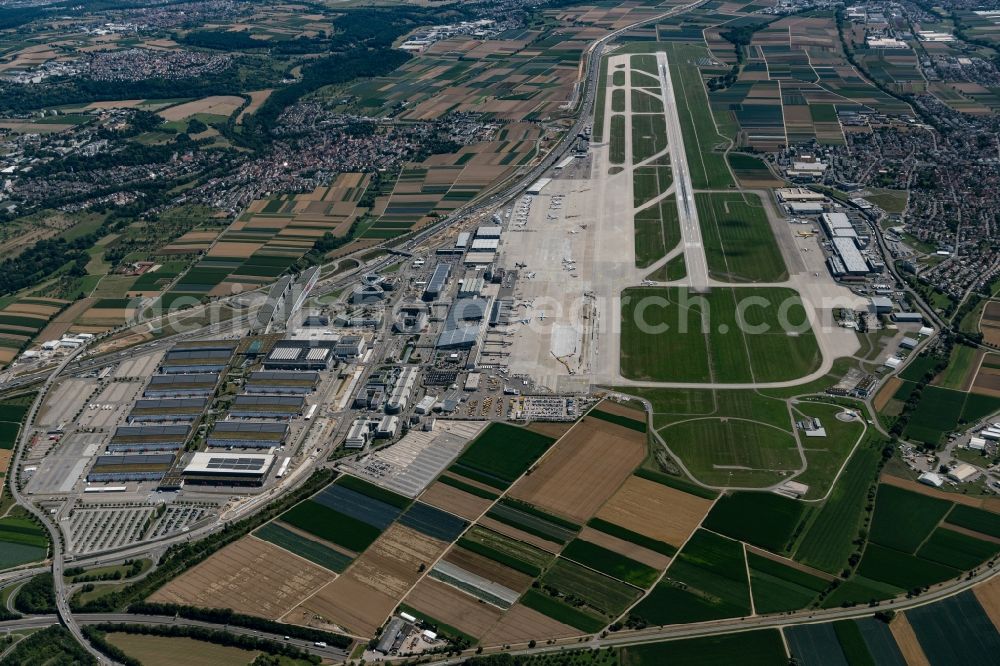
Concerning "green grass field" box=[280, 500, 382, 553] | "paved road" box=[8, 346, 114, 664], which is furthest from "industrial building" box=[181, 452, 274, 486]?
"paved road" box=[8, 346, 114, 664]

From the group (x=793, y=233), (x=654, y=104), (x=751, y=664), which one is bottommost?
(x=751, y=664)

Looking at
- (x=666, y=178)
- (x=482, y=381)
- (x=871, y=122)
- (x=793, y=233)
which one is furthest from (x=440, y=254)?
(x=871, y=122)

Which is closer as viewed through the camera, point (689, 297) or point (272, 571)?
point (272, 571)

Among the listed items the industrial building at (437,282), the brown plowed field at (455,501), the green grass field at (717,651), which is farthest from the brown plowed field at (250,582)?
the industrial building at (437,282)

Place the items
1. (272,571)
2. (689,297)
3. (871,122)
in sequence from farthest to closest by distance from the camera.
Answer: (871,122)
(689,297)
(272,571)

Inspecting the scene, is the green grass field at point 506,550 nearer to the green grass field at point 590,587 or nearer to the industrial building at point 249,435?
the green grass field at point 590,587

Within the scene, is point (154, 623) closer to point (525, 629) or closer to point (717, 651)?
point (525, 629)

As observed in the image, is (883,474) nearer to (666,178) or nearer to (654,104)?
(666,178)
